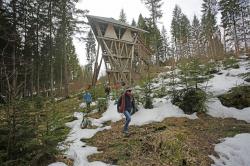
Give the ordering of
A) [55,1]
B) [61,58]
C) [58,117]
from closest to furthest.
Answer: [58,117], [55,1], [61,58]

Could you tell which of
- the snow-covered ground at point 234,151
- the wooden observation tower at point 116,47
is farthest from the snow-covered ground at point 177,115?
the wooden observation tower at point 116,47

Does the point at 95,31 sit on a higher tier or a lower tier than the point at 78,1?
lower

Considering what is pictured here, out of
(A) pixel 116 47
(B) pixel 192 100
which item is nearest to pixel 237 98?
(B) pixel 192 100

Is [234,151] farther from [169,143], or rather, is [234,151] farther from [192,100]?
[192,100]

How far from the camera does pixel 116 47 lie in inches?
899

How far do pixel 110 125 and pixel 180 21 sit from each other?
47.0 metres

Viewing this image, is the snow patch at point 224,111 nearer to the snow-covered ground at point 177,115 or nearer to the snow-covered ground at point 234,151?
the snow-covered ground at point 177,115

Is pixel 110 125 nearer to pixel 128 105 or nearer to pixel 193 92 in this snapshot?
pixel 128 105

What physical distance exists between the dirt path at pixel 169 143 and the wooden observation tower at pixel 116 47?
12027 millimetres

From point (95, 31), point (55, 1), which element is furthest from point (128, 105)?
point (55, 1)

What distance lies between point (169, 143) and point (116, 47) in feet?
54.3

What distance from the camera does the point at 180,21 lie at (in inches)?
2126

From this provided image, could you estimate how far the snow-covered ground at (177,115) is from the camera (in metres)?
7.04

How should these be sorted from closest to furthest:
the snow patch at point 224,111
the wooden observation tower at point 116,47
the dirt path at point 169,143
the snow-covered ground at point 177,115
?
1. the dirt path at point 169,143
2. the snow-covered ground at point 177,115
3. the snow patch at point 224,111
4. the wooden observation tower at point 116,47
